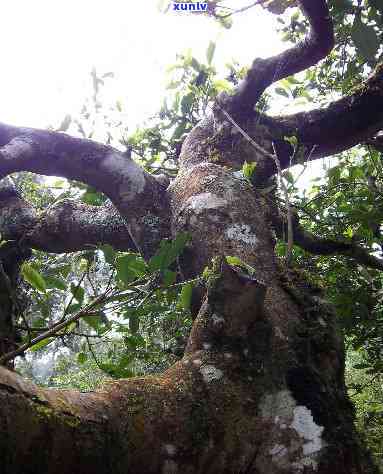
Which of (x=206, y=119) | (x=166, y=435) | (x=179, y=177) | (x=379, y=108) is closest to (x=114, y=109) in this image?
(x=206, y=119)

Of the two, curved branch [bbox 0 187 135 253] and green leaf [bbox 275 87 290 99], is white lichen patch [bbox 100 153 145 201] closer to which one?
curved branch [bbox 0 187 135 253]

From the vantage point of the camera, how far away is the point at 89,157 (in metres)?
2.04

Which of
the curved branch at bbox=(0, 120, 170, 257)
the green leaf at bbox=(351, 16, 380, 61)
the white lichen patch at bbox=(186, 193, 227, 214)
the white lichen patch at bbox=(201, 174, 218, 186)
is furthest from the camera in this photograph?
the curved branch at bbox=(0, 120, 170, 257)

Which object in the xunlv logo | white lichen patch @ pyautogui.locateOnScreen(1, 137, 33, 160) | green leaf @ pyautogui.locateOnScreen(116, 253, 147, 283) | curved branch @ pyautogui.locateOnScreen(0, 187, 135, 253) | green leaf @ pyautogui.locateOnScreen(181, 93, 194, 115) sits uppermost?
green leaf @ pyautogui.locateOnScreen(181, 93, 194, 115)

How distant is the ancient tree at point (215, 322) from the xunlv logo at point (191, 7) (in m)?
0.49

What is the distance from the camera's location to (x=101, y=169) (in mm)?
2041

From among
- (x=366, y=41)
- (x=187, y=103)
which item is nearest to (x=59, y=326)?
(x=366, y=41)

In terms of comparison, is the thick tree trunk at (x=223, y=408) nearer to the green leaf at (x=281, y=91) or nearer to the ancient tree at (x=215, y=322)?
the ancient tree at (x=215, y=322)

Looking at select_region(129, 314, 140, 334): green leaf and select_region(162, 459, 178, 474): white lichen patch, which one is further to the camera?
select_region(129, 314, 140, 334): green leaf

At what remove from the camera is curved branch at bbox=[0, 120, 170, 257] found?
197cm

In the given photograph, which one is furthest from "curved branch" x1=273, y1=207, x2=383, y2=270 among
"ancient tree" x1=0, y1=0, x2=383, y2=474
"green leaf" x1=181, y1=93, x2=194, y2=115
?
"green leaf" x1=181, y1=93, x2=194, y2=115

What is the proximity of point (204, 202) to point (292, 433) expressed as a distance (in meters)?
0.95

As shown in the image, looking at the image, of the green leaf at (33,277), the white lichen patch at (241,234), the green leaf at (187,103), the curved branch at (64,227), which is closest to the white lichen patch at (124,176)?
the curved branch at (64,227)

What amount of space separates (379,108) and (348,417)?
1.67 meters
